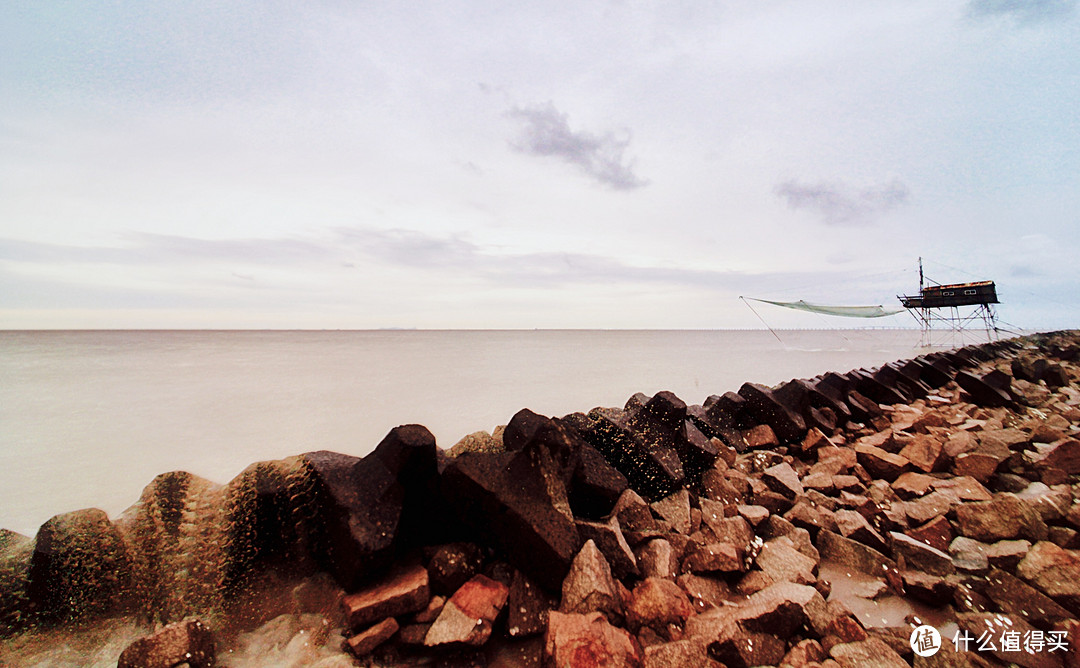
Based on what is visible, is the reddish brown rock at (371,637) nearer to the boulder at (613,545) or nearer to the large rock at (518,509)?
the large rock at (518,509)

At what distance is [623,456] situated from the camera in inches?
96.7

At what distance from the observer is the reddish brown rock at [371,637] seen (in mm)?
1377

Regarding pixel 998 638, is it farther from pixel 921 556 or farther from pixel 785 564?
pixel 785 564

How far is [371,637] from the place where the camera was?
54.7 inches

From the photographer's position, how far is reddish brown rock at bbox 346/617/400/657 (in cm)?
138

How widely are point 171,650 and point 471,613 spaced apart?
3.11ft

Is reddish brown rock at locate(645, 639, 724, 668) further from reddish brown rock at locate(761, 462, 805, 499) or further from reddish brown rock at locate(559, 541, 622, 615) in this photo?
reddish brown rock at locate(761, 462, 805, 499)

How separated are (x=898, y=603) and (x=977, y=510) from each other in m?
0.83

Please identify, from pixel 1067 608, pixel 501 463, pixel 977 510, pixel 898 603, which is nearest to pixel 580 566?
pixel 501 463

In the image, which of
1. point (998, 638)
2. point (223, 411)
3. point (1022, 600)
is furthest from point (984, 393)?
point (223, 411)

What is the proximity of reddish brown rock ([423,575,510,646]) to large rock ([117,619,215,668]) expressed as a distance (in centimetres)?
73

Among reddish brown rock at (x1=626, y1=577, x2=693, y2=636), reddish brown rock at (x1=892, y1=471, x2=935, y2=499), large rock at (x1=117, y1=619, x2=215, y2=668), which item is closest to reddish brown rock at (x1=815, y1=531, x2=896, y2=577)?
reddish brown rock at (x1=892, y1=471, x2=935, y2=499)

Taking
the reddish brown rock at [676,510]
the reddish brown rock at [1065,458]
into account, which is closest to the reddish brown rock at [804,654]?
the reddish brown rock at [676,510]

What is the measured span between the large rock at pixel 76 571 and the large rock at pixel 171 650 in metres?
0.46
